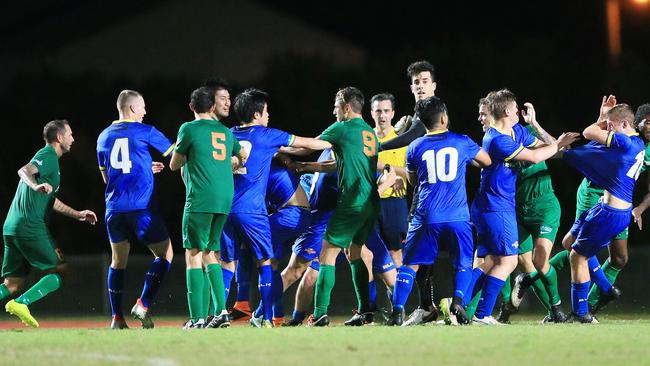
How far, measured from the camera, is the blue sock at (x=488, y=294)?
11.4m

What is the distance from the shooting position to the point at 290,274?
1248 cm

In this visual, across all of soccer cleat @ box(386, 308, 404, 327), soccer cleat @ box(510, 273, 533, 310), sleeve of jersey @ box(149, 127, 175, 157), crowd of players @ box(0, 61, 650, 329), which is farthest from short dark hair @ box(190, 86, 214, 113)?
soccer cleat @ box(510, 273, 533, 310)

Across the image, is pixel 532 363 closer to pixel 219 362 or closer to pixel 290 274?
pixel 219 362

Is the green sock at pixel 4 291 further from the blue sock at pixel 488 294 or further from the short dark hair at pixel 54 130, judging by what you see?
the blue sock at pixel 488 294

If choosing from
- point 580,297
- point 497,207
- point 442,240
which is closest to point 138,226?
point 442,240

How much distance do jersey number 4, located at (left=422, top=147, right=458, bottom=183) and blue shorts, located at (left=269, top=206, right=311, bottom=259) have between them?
6.14 ft

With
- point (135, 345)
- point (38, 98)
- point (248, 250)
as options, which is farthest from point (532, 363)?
point (38, 98)

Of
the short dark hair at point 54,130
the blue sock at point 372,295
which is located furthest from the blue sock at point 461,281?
the short dark hair at point 54,130

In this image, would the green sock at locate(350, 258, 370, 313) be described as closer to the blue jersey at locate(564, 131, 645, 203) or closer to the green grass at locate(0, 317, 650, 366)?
the green grass at locate(0, 317, 650, 366)

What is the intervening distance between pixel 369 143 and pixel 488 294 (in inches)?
69.5

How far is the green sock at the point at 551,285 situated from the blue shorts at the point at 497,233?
2.99 ft

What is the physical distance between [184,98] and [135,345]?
65.3 ft

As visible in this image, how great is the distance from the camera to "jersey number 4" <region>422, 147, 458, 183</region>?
1097 cm

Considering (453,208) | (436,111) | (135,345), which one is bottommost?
(135,345)
